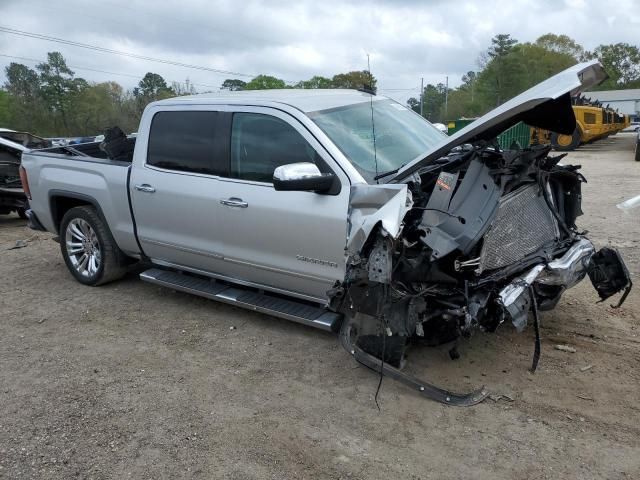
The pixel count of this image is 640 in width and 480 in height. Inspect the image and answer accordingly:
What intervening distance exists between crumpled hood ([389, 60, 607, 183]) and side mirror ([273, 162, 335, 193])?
1.54 feet

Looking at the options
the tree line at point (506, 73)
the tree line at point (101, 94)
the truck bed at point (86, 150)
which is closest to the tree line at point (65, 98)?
the tree line at point (101, 94)

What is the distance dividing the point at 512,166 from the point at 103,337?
354cm

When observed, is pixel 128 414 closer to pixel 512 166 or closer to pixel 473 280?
pixel 473 280

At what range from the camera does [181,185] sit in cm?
457

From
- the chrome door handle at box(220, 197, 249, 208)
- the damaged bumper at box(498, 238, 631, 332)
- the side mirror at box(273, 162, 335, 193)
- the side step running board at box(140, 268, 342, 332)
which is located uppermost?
the side mirror at box(273, 162, 335, 193)

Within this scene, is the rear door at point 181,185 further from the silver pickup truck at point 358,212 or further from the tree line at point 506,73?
the tree line at point 506,73

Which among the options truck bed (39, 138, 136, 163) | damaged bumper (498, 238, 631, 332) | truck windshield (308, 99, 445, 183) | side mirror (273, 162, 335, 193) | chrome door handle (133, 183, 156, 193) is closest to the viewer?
damaged bumper (498, 238, 631, 332)

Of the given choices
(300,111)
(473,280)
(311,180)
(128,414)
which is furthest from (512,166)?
(128,414)

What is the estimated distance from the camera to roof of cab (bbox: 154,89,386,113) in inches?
165

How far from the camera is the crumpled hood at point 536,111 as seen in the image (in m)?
3.13

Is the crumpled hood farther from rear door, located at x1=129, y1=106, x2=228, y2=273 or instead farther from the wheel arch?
the wheel arch

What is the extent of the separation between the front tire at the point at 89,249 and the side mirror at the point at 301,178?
2.74m

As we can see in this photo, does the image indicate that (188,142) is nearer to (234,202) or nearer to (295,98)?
(234,202)

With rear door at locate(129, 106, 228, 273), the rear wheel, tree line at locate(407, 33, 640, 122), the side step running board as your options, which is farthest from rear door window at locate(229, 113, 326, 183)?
tree line at locate(407, 33, 640, 122)
